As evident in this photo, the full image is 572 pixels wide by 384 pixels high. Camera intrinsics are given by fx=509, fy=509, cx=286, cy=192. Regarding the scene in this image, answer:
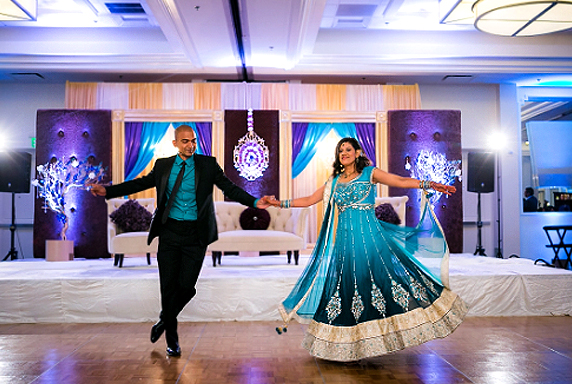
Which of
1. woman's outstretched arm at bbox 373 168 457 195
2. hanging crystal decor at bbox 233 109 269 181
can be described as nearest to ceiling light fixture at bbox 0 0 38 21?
hanging crystal decor at bbox 233 109 269 181

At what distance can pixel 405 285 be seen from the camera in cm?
340

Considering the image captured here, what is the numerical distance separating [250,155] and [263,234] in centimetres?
285

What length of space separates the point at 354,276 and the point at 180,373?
1287 mm

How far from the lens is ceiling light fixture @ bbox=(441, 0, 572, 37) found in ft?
19.7

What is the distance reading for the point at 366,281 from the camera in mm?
3400

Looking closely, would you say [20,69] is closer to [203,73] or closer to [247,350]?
[203,73]

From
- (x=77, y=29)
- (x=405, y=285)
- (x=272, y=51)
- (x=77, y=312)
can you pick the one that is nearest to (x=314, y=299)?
(x=405, y=285)

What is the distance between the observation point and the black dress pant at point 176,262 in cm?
355

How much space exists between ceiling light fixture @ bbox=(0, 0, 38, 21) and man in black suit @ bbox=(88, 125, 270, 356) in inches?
157

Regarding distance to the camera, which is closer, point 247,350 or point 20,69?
point 247,350

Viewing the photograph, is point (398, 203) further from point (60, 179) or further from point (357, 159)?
point (60, 179)

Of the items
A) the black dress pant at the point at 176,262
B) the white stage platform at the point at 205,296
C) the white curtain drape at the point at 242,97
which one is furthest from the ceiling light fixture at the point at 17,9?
the black dress pant at the point at 176,262

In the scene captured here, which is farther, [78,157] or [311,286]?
[78,157]

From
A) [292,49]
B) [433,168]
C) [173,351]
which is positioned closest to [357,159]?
[173,351]
